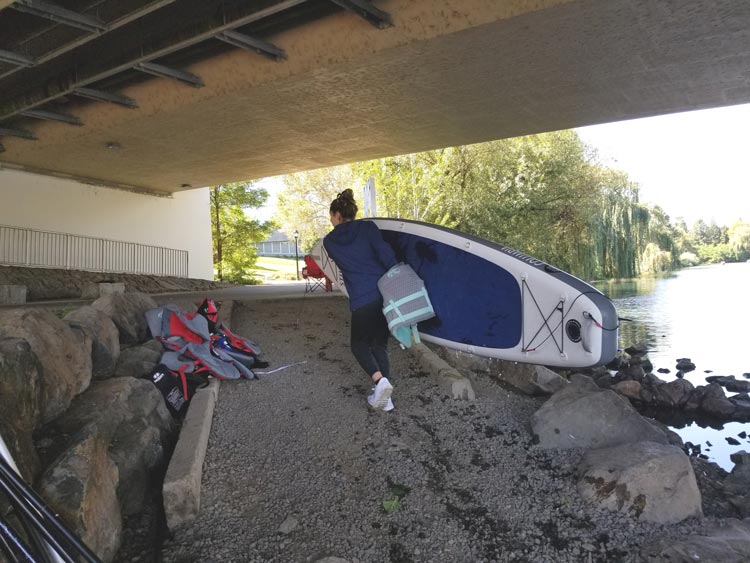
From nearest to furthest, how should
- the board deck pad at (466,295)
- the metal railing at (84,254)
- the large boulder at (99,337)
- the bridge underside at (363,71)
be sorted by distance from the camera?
1. the large boulder at (99,337)
2. the board deck pad at (466,295)
3. the bridge underside at (363,71)
4. the metal railing at (84,254)

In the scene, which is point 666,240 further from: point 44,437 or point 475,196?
point 44,437

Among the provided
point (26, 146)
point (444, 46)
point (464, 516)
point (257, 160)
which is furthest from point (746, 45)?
point (26, 146)

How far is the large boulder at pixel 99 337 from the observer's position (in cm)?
427

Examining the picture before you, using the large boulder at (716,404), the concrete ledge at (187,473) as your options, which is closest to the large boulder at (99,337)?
the concrete ledge at (187,473)

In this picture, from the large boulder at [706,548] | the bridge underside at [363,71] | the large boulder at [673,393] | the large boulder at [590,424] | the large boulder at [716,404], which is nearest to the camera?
the large boulder at [706,548]

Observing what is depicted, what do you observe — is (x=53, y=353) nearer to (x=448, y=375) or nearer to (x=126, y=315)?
(x=126, y=315)

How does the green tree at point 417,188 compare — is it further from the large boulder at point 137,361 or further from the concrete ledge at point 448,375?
the large boulder at point 137,361

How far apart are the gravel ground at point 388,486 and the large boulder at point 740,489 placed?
2.84ft

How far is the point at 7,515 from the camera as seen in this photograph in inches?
79.4

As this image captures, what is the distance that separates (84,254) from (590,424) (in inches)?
677

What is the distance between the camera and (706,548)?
2.60m

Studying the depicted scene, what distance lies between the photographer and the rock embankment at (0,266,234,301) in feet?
41.9

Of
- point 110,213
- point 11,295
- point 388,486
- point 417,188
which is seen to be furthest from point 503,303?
point 110,213

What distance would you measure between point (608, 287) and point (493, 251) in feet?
61.0
